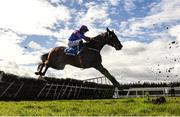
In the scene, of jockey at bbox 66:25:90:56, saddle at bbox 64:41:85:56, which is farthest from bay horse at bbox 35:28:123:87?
jockey at bbox 66:25:90:56

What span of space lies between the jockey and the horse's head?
1105 millimetres

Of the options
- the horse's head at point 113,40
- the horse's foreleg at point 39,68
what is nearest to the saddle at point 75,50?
the horse's head at point 113,40

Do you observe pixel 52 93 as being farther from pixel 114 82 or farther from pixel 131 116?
pixel 131 116

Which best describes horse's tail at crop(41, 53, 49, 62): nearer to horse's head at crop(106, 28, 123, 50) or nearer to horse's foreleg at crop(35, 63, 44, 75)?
horse's foreleg at crop(35, 63, 44, 75)

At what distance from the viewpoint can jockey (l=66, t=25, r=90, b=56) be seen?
20.0m

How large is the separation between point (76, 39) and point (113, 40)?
1.94 metres

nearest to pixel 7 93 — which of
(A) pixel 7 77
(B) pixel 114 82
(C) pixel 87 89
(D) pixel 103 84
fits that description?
(A) pixel 7 77

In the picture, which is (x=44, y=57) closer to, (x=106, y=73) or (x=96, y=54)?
(x=96, y=54)

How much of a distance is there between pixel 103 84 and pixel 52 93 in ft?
22.7

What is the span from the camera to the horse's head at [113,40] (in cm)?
2030

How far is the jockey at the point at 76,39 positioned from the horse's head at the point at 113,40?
3.62ft

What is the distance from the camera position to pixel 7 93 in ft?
63.0

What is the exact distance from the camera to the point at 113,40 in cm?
2031

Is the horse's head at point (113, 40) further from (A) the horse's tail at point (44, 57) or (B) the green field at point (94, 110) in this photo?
(B) the green field at point (94, 110)
